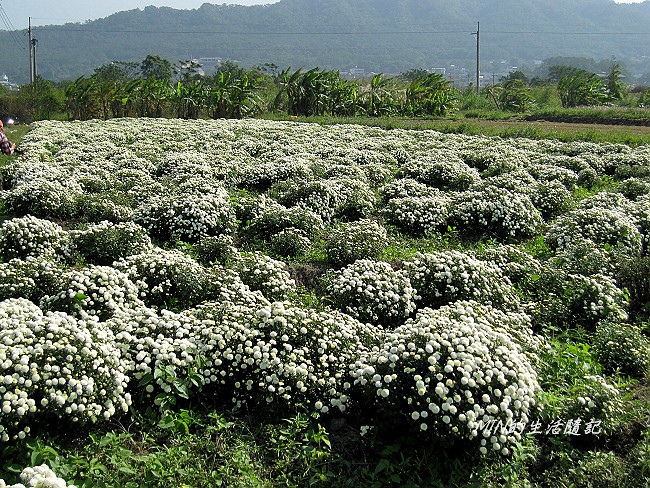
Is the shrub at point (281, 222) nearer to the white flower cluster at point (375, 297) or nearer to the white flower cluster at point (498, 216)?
the white flower cluster at point (498, 216)

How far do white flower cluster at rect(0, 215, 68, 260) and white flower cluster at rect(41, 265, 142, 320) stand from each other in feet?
7.21

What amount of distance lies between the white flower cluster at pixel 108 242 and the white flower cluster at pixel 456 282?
414 centimetres

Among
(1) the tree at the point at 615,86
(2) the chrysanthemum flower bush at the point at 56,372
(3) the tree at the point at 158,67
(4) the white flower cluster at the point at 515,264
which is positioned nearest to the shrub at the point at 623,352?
(4) the white flower cluster at the point at 515,264

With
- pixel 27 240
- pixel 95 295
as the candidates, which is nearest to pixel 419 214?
pixel 95 295

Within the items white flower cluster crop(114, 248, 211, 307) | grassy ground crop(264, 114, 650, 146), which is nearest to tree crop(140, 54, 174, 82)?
grassy ground crop(264, 114, 650, 146)

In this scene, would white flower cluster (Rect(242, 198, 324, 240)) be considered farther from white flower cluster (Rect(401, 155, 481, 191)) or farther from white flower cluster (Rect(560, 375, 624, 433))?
white flower cluster (Rect(560, 375, 624, 433))

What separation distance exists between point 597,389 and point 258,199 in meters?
8.08

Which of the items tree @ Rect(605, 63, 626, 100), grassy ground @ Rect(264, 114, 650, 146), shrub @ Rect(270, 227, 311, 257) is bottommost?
shrub @ Rect(270, 227, 311, 257)

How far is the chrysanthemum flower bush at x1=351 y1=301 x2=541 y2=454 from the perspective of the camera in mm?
4559

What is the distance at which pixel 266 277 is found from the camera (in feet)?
24.6

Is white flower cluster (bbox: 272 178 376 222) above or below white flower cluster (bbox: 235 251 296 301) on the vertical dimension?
above

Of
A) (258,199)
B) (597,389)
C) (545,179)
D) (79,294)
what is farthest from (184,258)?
(545,179)

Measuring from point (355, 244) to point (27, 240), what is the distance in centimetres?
499

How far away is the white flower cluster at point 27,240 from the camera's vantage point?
8648mm
